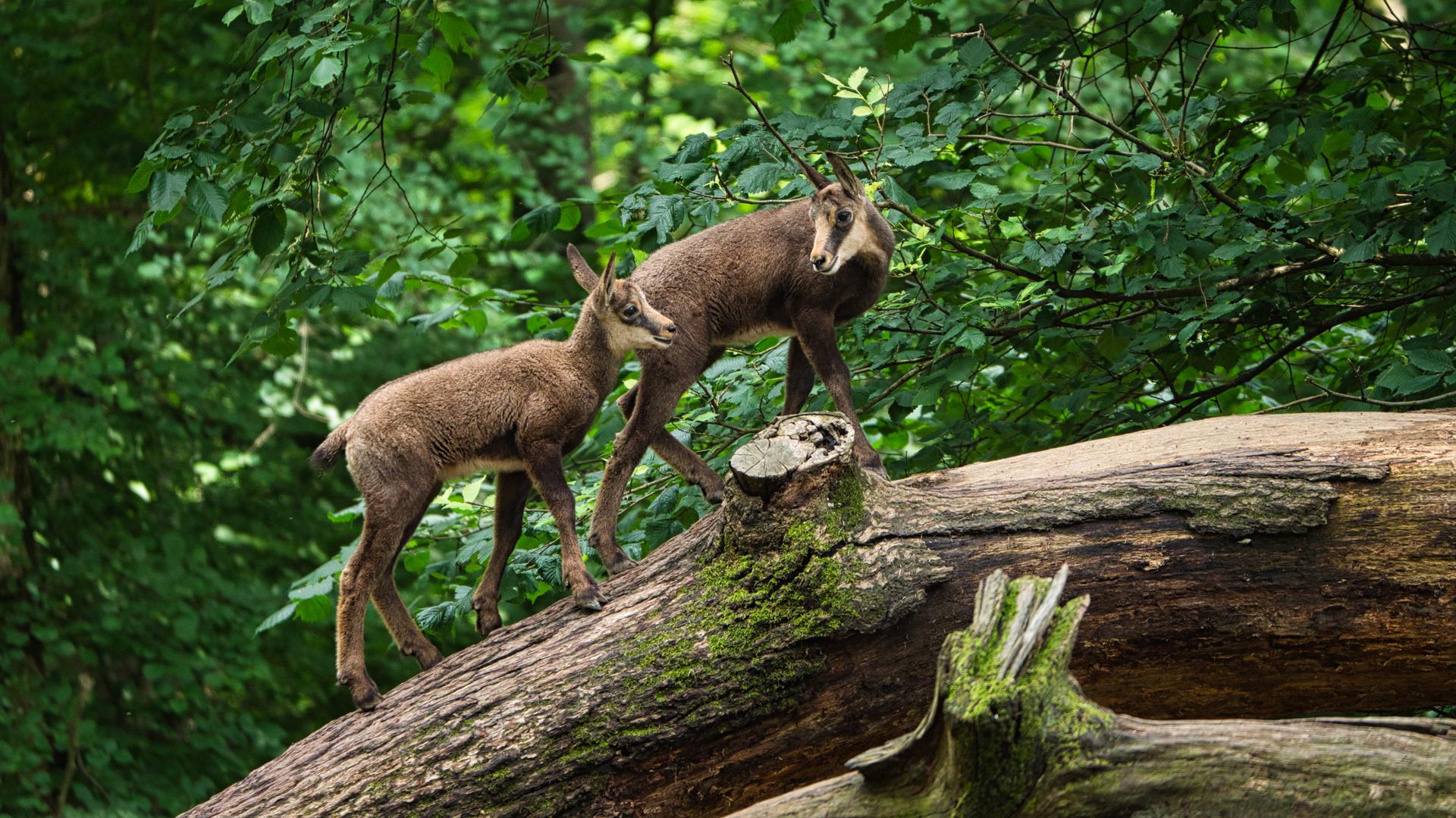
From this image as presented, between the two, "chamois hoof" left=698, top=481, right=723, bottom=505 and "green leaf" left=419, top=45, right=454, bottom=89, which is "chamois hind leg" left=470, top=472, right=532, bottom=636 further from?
"green leaf" left=419, top=45, right=454, bottom=89

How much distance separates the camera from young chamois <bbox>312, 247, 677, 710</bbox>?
5770 mm

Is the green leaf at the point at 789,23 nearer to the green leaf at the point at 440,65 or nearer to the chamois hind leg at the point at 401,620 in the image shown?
the green leaf at the point at 440,65

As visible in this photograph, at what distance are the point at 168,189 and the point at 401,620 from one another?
2206mm

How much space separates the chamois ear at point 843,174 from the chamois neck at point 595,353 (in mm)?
1350

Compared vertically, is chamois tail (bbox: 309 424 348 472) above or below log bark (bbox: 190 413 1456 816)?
above

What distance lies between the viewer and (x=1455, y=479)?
4805 millimetres

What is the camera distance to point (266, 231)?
5.96 meters

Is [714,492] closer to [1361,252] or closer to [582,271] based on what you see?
[582,271]

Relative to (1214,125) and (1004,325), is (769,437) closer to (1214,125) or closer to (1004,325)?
(1004,325)

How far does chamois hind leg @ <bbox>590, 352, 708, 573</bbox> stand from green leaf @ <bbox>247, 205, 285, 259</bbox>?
1.79m

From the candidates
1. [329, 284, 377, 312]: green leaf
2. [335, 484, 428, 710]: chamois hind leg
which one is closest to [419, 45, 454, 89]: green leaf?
[329, 284, 377, 312]: green leaf

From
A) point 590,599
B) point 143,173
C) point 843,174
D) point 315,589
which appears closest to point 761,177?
point 843,174

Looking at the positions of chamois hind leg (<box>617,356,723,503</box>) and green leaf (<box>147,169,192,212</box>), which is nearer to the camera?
green leaf (<box>147,169,192,212</box>)

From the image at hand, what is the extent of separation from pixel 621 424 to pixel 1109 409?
2629 millimetres
